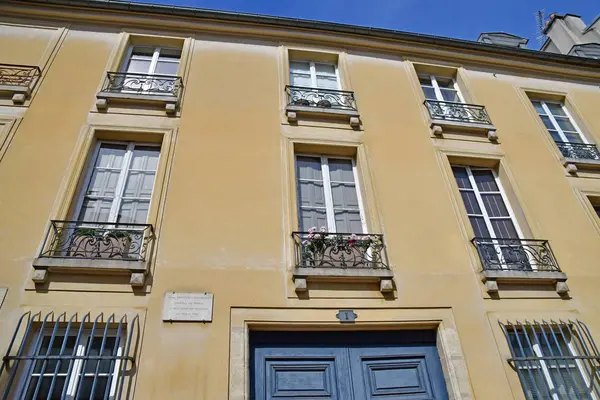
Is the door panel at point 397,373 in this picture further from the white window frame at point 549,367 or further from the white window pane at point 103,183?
the white window pane at point 103,183

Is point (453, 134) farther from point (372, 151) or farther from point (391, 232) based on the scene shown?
point (391, 232)

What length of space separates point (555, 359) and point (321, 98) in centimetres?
535

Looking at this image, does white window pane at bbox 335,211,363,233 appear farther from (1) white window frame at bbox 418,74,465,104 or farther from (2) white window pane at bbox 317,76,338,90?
Answer: (1) white window frame at bbox 418,74,465,104

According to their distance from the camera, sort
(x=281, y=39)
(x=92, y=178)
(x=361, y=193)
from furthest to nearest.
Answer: (x=281, y=39)
(x=361, y=193)
(x=92, y=178)

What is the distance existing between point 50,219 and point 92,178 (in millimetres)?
914

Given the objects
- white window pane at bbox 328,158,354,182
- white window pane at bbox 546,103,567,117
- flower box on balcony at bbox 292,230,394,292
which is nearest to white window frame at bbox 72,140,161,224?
flower box on balcony at bbox 292,230,394,292

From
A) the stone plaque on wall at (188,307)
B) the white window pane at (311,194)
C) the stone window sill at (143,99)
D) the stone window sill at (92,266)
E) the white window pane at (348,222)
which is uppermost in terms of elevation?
the stone window sill at (143,99)

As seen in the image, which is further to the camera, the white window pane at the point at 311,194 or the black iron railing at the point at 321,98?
the black iron railing at the point at 321,98

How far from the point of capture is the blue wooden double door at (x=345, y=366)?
413cm

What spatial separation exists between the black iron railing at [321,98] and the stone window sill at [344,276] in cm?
322

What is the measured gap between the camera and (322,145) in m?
6.08

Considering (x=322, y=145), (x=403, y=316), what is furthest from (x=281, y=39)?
(x=403, y=316)

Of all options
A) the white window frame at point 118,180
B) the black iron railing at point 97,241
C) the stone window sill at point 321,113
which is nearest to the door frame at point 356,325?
the black iron railing at point 97,241

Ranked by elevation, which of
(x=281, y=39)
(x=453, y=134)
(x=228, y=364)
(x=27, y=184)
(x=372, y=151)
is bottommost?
(x=228, y=364)
